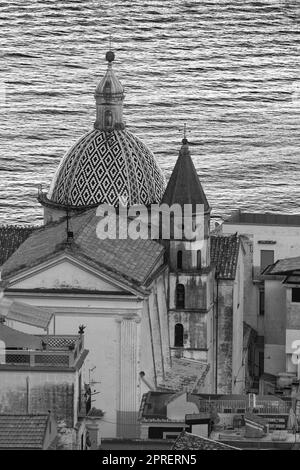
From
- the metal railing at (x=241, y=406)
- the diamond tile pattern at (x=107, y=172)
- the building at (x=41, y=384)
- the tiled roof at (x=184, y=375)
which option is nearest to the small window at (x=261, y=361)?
the tiled roof at (x=184, y=375)

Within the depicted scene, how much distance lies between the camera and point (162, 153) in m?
131

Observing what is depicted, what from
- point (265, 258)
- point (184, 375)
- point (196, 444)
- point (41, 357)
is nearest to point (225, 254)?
point (184, 375)

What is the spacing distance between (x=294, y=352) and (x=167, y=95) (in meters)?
54.8

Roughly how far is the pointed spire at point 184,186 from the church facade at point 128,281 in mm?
28

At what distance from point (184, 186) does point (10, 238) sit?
20.7ft

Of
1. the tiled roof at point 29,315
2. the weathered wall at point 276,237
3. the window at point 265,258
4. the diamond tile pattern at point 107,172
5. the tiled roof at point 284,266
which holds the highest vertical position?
the diamond tile pattern at point 107,172

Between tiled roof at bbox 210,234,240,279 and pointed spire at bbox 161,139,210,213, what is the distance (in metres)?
3.55

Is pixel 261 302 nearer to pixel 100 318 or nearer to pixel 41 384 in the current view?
pixel 100 318

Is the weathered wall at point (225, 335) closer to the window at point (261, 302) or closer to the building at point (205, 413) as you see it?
the window at point (261, 302)

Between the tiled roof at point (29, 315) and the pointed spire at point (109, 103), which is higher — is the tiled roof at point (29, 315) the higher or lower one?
the lower one

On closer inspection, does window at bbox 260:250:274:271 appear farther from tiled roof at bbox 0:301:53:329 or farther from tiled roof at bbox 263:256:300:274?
tiled roof at bbox 0:301:53:329

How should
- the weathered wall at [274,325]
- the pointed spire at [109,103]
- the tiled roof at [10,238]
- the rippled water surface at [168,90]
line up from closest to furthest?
the tiled roof at [10,238] < the pointed spire at [109,103] < the weathered wall at [274,325] < the rippled water surface at [168,90]

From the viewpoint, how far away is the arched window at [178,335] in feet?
286

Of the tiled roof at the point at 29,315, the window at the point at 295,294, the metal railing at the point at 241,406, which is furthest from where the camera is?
the window at the point at 295,294
